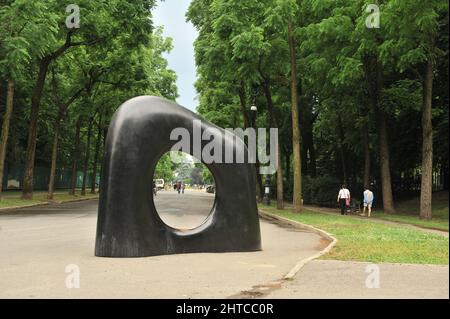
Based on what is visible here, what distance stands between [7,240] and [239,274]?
24.0 feet

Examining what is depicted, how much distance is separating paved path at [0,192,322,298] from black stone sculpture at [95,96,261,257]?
1.30 ft

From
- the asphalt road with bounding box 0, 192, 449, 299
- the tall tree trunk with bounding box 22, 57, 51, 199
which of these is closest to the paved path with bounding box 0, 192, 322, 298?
the asphalt road with bounding box 0, 192, 449, 299

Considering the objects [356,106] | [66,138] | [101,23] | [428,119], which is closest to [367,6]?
[428,119]

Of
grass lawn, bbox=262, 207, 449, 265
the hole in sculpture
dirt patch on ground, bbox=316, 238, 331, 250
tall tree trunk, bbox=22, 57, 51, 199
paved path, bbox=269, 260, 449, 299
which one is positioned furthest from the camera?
tall tree trunk, bbox=22, 57, 51, 199

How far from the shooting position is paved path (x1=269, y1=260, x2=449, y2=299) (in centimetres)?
685

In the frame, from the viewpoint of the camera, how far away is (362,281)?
7816 mm

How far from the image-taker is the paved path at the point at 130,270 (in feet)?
24.1

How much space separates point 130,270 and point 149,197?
2339 mm

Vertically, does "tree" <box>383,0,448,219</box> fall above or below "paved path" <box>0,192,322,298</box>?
above

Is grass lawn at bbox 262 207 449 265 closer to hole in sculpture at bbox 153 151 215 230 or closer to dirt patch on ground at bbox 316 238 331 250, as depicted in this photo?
dirt patch on ground at bbox 316 238 331 250

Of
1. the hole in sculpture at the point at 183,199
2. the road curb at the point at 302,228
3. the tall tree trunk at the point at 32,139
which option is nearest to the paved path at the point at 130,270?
the road curb at the point at 302,228

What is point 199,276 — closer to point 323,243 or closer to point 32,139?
point 323,243

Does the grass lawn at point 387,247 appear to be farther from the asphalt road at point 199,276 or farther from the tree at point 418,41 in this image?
the tree at point 418,41

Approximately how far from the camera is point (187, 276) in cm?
863
